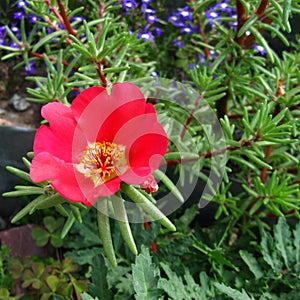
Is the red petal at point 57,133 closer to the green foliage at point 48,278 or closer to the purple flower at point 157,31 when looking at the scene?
the green foliage at point 48,278

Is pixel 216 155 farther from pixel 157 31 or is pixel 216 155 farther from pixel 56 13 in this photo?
pixel 157 31

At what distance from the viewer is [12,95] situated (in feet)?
6.02

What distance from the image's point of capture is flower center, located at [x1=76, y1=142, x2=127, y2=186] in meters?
0.72

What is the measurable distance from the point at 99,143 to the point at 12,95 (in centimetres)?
120

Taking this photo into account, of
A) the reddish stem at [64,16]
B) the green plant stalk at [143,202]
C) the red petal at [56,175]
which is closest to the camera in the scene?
the red petal at [56,175]

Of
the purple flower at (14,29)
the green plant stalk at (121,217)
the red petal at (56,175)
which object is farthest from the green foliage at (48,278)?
the purple flower at (14,29)

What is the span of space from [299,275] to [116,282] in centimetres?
47

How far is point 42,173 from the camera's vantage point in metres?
0.63

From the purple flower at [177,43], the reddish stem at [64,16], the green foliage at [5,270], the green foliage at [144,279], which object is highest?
the reddish stem at [64,16]

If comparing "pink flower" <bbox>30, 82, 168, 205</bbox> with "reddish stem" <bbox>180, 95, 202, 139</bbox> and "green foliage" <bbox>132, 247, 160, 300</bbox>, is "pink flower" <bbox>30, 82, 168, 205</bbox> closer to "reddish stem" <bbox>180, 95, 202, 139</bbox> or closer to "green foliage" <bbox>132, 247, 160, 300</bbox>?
"green foliage" <bbox>132, 247, 160, 300</bbox>

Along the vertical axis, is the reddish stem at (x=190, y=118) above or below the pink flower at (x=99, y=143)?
below

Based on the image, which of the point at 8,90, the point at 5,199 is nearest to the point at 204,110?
the point at 5,199

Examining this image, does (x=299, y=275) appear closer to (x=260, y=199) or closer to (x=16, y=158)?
(x=260, y=199)

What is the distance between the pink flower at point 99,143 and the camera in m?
0.66
